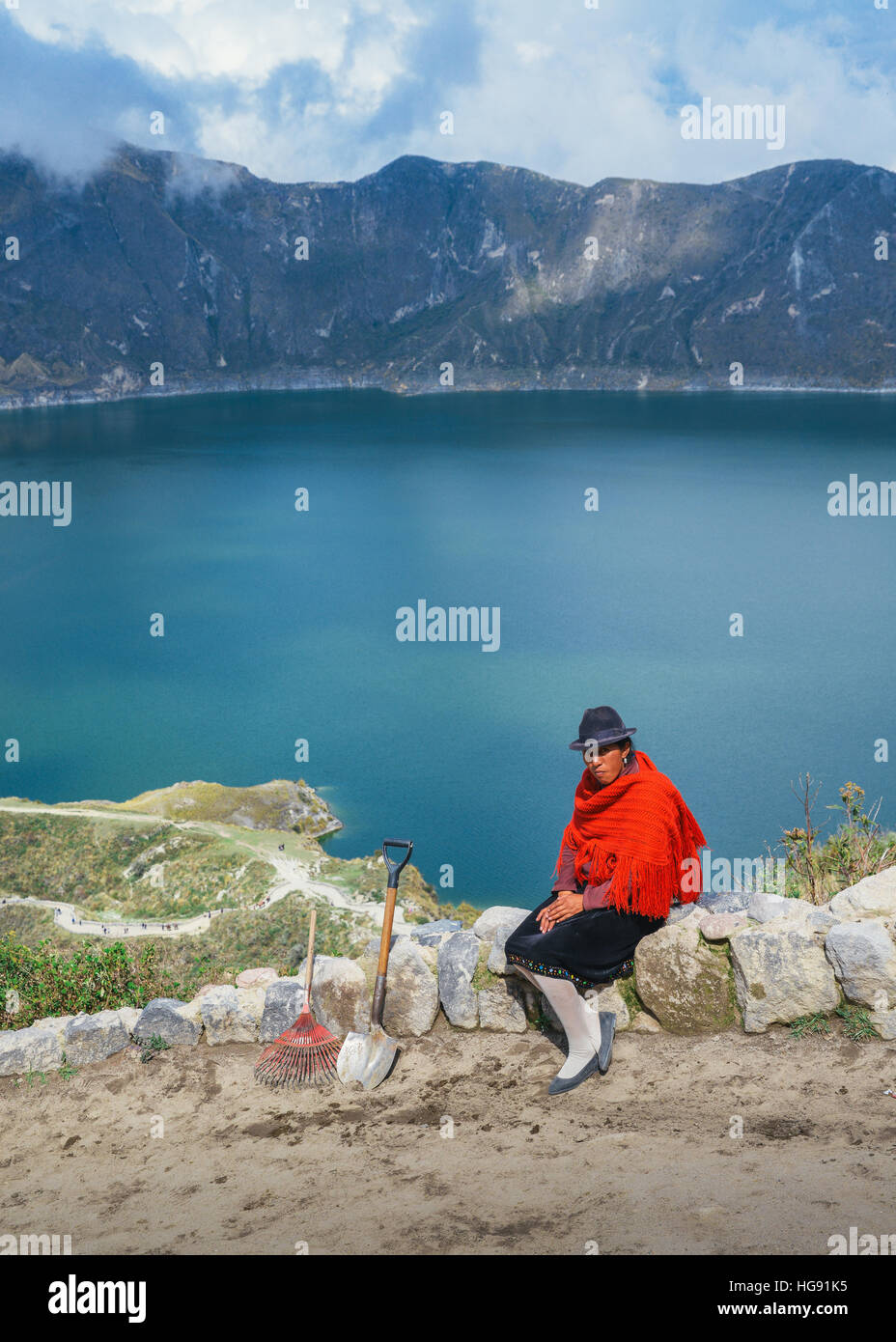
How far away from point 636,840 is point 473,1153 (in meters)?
1.88

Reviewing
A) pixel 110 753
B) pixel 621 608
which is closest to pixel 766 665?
pixel 621 608

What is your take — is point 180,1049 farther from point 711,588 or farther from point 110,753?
point 711,588

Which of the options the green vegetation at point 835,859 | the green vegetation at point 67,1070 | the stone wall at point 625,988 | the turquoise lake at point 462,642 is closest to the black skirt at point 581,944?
the stone wall at point 625,988

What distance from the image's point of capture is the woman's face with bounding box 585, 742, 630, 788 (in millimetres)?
6164

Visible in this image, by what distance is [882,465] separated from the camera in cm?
8681

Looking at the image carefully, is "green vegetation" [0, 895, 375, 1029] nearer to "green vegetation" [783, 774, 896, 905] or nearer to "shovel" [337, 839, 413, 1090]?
"shovel" [337, 839, 413, 1090]

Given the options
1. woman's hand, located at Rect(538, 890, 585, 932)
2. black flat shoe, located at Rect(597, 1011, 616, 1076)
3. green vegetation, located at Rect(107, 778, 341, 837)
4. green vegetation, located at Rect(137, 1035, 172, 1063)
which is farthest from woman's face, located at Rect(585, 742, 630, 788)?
green vegetation, located at Rect(107, 778, 341, 837)

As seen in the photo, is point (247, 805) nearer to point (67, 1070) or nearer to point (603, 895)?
point (67, 1070)

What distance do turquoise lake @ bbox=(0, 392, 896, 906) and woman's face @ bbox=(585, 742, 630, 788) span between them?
73.5 feet

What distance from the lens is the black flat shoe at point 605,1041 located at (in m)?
6.04

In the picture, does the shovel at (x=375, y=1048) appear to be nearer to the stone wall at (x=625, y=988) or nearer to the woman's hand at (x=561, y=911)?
the stone wall at (x=625, y=988)

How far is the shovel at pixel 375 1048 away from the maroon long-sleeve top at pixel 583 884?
3.03 feet

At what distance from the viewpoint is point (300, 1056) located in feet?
21.6
